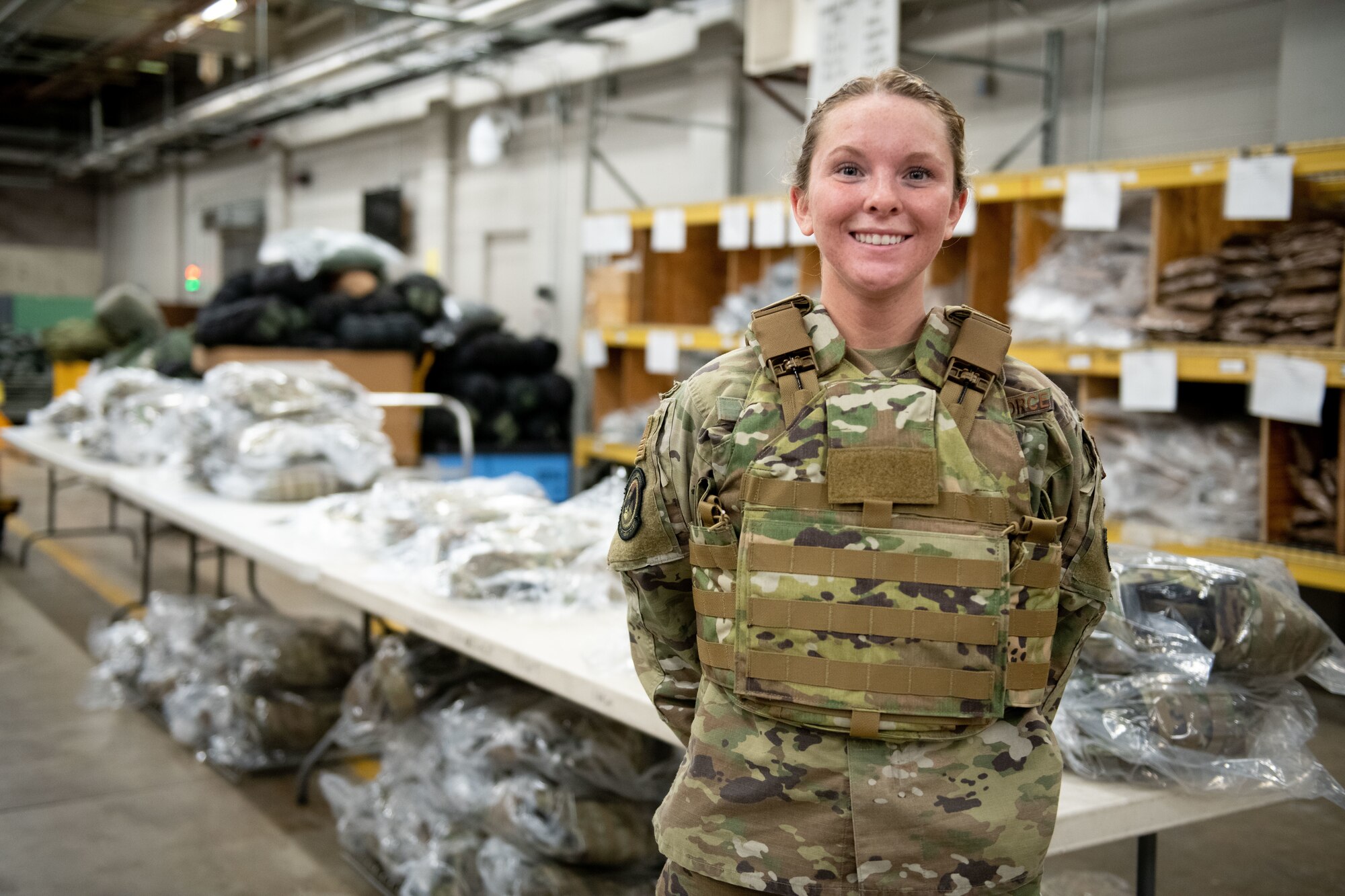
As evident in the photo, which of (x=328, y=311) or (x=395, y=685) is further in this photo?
(x=328, y=311)

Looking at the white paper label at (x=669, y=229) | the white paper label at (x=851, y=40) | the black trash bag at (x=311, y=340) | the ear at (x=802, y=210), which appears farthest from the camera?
the black trash bag at (x=311, y=340)

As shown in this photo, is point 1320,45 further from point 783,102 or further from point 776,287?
point 783,102

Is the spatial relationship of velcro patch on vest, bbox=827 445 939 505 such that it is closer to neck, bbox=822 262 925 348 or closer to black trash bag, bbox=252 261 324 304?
neck, bbox=822 262 925 348

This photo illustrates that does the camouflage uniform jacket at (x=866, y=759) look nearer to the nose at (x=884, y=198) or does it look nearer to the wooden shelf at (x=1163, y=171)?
the nose at (x=884, y=198)

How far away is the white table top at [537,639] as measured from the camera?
1.61 m

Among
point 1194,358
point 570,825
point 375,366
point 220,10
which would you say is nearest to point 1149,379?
point 1194,358

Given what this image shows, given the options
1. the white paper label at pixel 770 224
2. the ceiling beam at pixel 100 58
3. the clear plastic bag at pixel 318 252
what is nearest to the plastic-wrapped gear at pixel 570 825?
the white paper label at pixel 770 224

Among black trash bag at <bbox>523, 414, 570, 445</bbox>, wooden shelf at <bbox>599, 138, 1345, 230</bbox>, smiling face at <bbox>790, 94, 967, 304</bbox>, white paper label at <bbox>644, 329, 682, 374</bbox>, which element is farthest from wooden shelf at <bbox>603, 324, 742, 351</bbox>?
smiling face at <bbox>790, 94, 967, 304</bbox>

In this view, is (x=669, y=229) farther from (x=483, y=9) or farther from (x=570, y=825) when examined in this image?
(x=570, y=825)

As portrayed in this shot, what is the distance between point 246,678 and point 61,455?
6.81 feet

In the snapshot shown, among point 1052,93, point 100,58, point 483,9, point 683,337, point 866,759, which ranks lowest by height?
point 866,759

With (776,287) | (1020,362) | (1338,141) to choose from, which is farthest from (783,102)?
(1020,362)

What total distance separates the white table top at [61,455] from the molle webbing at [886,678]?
12.7 feet

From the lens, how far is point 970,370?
1208mm
